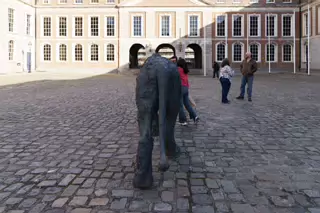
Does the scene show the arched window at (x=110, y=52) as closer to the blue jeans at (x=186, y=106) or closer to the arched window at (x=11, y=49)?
the arched window at (x=11, y=49)

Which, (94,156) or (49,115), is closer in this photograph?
(94,156)

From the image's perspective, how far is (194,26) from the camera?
44.8 m

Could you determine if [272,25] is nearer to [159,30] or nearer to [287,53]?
[287,53]

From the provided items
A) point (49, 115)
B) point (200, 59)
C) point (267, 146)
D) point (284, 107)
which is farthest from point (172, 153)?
point (200, 59)

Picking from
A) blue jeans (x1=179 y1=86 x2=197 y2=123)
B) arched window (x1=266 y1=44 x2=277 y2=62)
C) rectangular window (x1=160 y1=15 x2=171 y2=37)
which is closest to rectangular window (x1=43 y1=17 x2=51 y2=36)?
rectangular window (x1=160 y1=15 x2=171 y2=37)

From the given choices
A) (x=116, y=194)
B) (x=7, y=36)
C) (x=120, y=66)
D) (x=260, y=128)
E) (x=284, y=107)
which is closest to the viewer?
(x=116, y=194)

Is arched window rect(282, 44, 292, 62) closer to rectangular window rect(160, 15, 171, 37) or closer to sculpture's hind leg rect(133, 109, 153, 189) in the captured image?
rectangular window rect(160, 15, 171, 37)

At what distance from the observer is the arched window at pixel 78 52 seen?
4625cm

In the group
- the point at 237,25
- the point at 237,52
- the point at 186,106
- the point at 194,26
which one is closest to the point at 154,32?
the point at 194,26

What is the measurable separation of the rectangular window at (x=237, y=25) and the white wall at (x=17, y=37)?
2833 centimetres

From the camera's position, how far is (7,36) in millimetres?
38938

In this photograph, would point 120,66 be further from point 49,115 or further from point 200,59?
point 49,115

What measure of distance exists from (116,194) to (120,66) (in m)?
42.7

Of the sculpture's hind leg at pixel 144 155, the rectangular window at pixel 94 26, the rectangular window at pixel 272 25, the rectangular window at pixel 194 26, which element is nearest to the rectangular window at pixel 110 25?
the rectangular window at pixel 94 26
